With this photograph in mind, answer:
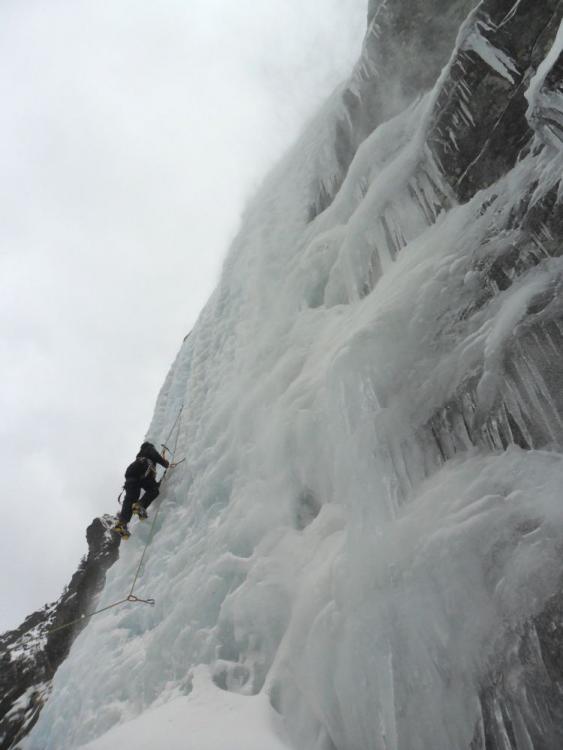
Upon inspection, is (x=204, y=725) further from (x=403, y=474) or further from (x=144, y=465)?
(x=144, y=465)

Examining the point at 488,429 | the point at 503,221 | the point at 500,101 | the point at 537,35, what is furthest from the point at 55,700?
the point at 537,35

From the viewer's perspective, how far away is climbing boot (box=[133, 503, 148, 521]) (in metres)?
7.28

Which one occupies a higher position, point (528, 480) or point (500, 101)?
point (500, 101)

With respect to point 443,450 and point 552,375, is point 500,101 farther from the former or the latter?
point 443,450

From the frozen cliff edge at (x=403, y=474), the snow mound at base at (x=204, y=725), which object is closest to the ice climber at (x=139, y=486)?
the frozen cliff edge at (x=403, y=474)

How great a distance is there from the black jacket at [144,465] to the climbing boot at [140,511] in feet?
1.33

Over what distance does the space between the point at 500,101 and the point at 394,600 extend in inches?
173

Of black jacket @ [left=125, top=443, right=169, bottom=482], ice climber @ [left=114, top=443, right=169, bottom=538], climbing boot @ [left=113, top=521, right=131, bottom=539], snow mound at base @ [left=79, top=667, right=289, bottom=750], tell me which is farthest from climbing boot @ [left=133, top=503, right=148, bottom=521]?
snow mound at base @ [left=79, top=667, right=289, bottom=750]

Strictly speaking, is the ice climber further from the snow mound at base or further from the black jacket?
the snow mound at base

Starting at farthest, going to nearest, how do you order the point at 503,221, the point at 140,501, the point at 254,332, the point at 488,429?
the point at 254,332 → the point at 140,501 → the point at 503,221 → the point at 488,429

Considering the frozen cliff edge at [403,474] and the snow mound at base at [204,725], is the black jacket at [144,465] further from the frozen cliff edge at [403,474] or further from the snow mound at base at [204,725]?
the snow mound at base at [204,725]

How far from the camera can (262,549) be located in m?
4.79

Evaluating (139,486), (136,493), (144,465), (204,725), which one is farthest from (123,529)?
(204,725)

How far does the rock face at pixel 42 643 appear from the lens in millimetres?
11102
